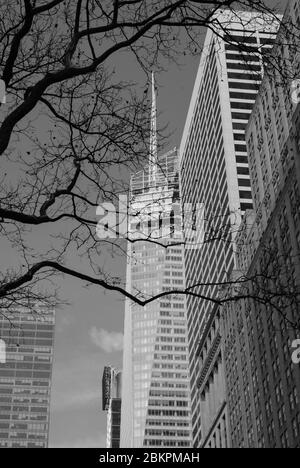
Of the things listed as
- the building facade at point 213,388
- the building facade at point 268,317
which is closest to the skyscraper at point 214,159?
the building facade at point 213,388

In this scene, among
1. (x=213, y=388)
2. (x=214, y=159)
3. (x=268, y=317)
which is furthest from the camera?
(x=214, y=159)

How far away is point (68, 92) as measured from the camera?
11305 millimetres

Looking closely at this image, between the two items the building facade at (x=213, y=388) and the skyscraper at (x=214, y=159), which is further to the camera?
the skyscraper at (x=214, y=159)

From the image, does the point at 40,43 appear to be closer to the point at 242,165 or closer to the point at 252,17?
the point at 252,17

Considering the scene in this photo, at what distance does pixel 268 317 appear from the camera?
84375 millimetres

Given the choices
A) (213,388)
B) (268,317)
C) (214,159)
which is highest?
(214,159)

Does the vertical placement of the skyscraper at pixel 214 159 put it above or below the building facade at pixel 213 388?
above

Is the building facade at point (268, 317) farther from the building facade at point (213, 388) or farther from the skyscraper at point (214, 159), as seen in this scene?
the skyscraper at point (214, 159)

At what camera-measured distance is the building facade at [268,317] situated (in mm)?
74500

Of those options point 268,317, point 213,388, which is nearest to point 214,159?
point 213,388

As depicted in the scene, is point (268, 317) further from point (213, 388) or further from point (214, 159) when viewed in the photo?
point (214, 159)

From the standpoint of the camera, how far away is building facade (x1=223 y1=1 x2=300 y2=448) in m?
74.5

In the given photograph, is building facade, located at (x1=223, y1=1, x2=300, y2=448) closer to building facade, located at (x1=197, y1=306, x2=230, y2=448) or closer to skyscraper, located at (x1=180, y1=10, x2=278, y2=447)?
building facade, located at (x1=197, y1=306, x2=230, y2=448)

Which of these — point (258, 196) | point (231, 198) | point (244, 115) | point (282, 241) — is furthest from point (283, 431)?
point (244, 115)
